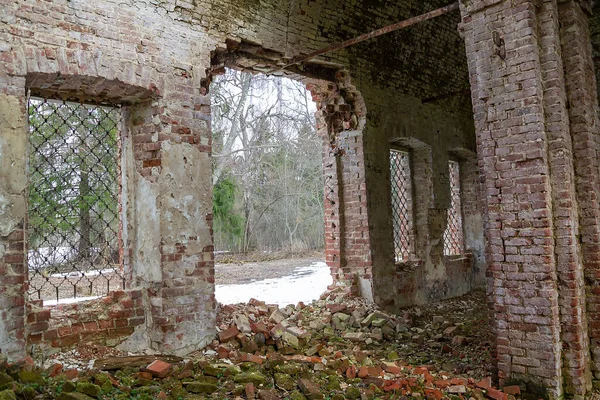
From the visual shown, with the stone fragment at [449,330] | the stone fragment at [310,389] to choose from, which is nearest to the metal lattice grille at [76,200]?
the stone fragment at [310,389]

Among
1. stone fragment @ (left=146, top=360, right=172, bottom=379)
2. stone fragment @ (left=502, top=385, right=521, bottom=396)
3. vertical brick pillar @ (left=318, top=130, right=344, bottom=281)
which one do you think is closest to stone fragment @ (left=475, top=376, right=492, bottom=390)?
stone fragment @ (left=502, top=385, right=521, bottom=396)

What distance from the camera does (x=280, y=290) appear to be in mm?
9031

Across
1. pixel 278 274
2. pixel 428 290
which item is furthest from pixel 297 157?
pixel 428 290

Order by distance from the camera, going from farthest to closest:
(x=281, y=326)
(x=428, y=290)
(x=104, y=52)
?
(x=428, y=290)
(x=281, y=326)
(x=104, y=52)

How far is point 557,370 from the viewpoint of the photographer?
4.02 m

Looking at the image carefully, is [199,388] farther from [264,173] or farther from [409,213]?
[264,173]

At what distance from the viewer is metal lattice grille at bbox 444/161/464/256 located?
1038cm

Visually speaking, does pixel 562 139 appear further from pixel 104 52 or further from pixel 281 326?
pixel 104 52

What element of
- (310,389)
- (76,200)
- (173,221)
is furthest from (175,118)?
(310,389)

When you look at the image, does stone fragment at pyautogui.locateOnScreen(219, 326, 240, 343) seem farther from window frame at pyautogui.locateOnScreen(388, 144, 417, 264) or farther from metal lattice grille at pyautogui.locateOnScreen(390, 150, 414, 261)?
metal lattice grille at pyautogui.locateOnScreen(390, 150, 414, 261)

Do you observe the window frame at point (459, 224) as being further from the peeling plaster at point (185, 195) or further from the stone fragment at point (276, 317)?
the peeling plaster at point (185, 195)

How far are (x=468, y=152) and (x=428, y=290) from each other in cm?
342

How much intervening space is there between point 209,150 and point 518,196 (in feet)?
10.9

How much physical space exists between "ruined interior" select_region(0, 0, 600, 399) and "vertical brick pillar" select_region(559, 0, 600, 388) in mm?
13
